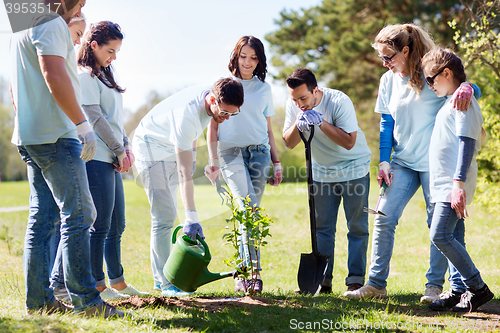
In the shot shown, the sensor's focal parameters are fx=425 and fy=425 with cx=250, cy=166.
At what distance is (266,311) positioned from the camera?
269cm

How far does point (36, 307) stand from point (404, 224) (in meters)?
7.29

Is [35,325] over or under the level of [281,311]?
over

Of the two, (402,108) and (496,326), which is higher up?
(402,108)

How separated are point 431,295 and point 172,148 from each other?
2255mm

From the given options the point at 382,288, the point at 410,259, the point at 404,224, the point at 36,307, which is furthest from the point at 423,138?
the point at 404,224

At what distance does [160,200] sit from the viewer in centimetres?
338

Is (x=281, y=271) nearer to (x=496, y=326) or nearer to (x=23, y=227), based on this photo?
(x=496, y=326)

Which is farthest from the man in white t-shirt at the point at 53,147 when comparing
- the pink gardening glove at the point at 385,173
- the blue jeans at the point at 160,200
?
the pink gardening glove at the point at 385,173

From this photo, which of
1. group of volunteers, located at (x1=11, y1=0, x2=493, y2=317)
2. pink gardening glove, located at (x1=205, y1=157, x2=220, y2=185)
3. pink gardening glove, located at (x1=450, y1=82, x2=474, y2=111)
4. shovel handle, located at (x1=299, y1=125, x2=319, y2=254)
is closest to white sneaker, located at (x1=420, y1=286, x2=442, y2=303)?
group of volunteers, located at (x1=11, y1=0, x2=493, y2=317)

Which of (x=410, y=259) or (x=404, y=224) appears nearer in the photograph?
→ (x=410, y=259)

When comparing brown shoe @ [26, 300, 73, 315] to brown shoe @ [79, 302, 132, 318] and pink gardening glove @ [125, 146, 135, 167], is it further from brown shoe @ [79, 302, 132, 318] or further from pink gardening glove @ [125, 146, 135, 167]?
pink gardening glove @ [125, 146, 135, 167]

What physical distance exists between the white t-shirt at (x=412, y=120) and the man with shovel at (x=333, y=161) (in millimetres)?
318

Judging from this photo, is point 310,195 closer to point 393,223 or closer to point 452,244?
point 393,223

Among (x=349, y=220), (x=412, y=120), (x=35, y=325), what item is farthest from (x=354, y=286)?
(x=35, y=325)
